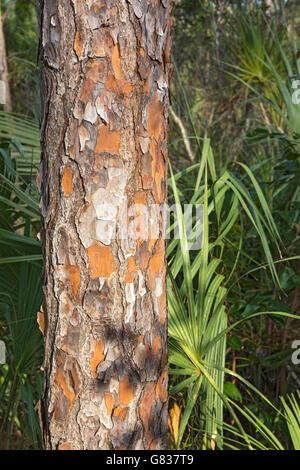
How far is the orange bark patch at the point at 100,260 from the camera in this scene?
111 centimetres

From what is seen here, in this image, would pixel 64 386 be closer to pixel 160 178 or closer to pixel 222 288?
pixel 160 178

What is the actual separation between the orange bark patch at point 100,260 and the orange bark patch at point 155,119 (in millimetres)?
276

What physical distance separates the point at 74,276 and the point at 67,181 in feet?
0.67

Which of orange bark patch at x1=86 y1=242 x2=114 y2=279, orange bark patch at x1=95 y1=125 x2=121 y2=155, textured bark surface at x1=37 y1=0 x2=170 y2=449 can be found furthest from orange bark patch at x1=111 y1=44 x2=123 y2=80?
orange bark patch at x1=86 y1=242 x2=114 y2=279

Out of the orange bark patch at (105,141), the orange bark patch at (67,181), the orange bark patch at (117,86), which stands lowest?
the orange bark patch at (67,181)


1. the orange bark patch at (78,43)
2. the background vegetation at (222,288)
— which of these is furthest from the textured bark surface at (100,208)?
the background vegetation at (222,288)

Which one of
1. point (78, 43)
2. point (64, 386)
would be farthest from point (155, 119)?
point (64, 386)

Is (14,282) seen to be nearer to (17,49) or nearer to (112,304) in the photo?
(112,304)

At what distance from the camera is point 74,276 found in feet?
3.69

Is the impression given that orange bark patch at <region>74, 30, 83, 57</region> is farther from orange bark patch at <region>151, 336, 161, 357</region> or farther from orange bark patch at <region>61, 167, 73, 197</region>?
orange bark patch at <region>151, 336, 161, 357</region>

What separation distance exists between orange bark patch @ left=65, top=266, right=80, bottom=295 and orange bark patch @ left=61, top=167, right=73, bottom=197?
16 cm

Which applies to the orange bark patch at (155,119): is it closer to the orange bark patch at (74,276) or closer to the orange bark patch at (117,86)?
the orange bark patch at (117,86)

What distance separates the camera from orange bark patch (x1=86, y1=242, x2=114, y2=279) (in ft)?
3.66

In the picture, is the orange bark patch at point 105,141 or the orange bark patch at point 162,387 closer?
the orange bark patch at point 105,141
